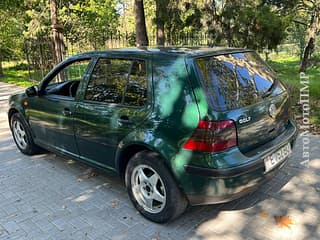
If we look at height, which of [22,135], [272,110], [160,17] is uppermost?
[160,17]

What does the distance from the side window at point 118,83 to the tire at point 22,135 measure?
70.5 inches

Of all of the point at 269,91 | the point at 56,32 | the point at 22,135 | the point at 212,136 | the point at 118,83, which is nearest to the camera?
the point at 212,136

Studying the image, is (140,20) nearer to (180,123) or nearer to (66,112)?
(66,112)

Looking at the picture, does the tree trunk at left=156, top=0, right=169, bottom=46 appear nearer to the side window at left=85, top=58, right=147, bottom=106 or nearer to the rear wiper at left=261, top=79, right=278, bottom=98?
the side window at left=85, top=58, right=147, bottom=106

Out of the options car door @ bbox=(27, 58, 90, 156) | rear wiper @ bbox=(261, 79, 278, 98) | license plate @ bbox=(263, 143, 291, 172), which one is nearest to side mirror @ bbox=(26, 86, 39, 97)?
car door @ bbox=(27, 58, 90, 156)

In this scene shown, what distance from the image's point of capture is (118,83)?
313 centimetres

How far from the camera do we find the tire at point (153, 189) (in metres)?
2.68

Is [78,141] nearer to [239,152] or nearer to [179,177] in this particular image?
[179,177]

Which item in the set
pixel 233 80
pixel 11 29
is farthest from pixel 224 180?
pixel 11 29

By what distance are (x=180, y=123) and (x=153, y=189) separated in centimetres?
75

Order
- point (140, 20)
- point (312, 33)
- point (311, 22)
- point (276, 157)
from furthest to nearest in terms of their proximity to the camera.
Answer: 1. point (311, 22)
2. point (312, 33)
3. point (140, 20)
4. point (276, 157)

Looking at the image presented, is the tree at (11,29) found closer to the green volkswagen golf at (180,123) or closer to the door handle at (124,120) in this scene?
the green volkswagen golf at (180,123)

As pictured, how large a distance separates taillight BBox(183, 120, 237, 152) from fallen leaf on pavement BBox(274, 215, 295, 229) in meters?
0.99

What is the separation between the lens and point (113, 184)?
12.4ft
